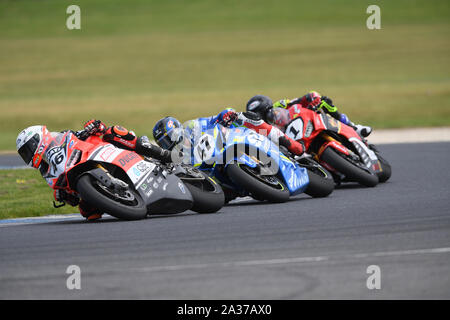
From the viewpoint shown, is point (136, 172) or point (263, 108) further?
point (263, 108)

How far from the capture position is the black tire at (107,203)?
865cm

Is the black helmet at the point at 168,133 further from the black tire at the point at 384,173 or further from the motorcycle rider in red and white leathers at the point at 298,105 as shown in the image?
the black tire at the point at 384,173

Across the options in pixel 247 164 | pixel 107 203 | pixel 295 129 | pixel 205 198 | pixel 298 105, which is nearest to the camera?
pixel 107 203

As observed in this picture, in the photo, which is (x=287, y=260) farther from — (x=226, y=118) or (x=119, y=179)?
(x=226, y=118)

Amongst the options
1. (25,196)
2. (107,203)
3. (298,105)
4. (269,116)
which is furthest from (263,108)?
(25,196)

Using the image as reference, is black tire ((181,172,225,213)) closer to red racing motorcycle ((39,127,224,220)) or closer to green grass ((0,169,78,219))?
red racing motorcycle ((39,127,224,220))

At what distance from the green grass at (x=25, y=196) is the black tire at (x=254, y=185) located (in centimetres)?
272

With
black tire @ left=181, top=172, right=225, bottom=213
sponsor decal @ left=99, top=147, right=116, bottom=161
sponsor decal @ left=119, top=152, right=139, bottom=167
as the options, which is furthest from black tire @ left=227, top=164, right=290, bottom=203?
sponsor decal @ left=99, top=147, right=116, bottom=161

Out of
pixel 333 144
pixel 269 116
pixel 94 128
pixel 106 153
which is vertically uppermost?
pixel 94 128

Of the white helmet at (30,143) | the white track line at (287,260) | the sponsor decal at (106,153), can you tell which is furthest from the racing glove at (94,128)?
the white track line at (287,260)

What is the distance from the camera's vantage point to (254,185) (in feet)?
32.7

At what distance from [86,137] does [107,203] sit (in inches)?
45.2

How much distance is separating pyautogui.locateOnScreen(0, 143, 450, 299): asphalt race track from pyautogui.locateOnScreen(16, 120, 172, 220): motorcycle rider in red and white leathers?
0.89 feet

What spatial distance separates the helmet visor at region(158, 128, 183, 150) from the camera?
1000cm
